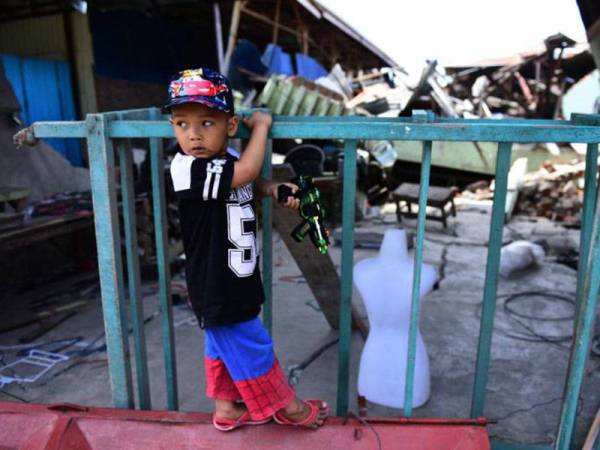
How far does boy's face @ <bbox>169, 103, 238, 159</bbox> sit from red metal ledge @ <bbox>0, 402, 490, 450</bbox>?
3.41 ft

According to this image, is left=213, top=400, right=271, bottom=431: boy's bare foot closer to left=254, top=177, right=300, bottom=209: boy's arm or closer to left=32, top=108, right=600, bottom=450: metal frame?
left=32, top=108, right=600, bottom=450: metal frame

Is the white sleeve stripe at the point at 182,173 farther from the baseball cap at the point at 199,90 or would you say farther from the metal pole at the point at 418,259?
the metal pole at the point at 418,259

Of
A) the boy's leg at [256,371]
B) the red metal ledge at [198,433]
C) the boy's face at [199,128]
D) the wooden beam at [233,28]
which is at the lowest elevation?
the red metal ledge at [198,433]

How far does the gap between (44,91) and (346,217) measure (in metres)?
6.84

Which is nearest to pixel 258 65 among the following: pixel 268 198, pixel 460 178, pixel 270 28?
pixel 270 28

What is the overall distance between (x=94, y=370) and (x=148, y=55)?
748 cm

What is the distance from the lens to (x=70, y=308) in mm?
4434

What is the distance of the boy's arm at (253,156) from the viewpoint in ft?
5.17

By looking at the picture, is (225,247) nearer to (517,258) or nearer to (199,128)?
(199,128)

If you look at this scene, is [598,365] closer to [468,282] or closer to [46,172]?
[468,282]

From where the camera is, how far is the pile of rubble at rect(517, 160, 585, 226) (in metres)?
8.80

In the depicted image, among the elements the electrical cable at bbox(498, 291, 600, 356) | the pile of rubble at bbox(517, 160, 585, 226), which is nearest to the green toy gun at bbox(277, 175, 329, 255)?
the electrical cable at bbox(498, 291, 600, 356)

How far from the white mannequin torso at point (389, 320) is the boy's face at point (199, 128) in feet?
4.61

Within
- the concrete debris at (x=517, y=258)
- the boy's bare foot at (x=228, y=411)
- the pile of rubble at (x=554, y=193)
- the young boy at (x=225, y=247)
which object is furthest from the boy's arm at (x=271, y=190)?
the pile of rubble at (x=554, y=193)
